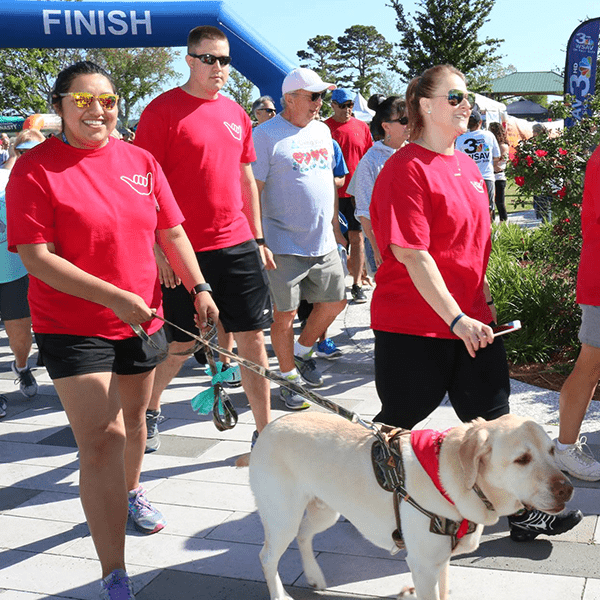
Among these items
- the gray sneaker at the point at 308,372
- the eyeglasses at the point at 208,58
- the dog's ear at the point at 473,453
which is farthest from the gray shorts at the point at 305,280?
the dog's ear at the point at 473,453

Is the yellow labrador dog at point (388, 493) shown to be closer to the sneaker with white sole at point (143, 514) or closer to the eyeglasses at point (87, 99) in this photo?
the sneaker with white sole at point (143, 514)

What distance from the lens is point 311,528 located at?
3.07 metres

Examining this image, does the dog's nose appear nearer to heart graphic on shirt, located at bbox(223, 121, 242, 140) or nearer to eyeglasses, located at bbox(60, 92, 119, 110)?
eyeglasses, located at bbox(60, 92, 119, 110)

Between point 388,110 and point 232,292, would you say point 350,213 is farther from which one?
point 232,292

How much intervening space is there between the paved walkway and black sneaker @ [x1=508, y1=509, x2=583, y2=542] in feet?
0.27

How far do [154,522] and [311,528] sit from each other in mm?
981

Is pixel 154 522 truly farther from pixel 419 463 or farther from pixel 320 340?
pixel 320 340

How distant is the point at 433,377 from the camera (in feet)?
10.4

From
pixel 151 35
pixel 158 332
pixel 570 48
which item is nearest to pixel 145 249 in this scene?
pixel 158 332

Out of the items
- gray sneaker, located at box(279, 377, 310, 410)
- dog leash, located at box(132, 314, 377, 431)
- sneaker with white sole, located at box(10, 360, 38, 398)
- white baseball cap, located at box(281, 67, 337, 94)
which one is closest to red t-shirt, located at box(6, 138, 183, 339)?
dog leash, located at box(132, 314, 377, 431)

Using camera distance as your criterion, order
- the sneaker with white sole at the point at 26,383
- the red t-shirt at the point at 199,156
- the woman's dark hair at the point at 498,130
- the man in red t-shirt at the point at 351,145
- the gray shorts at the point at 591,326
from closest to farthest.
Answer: the gray shorts at the point at 591,326, the red t-shirt at the point at 199,156, the sneaker with white sole at the point at 26,383, the man in red t-shirt at the point at 351,145, the woman's dark hair at the point at 498,130

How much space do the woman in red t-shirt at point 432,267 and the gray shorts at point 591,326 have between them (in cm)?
74

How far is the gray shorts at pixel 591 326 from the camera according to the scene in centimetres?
373

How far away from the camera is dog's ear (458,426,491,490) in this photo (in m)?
2.42
